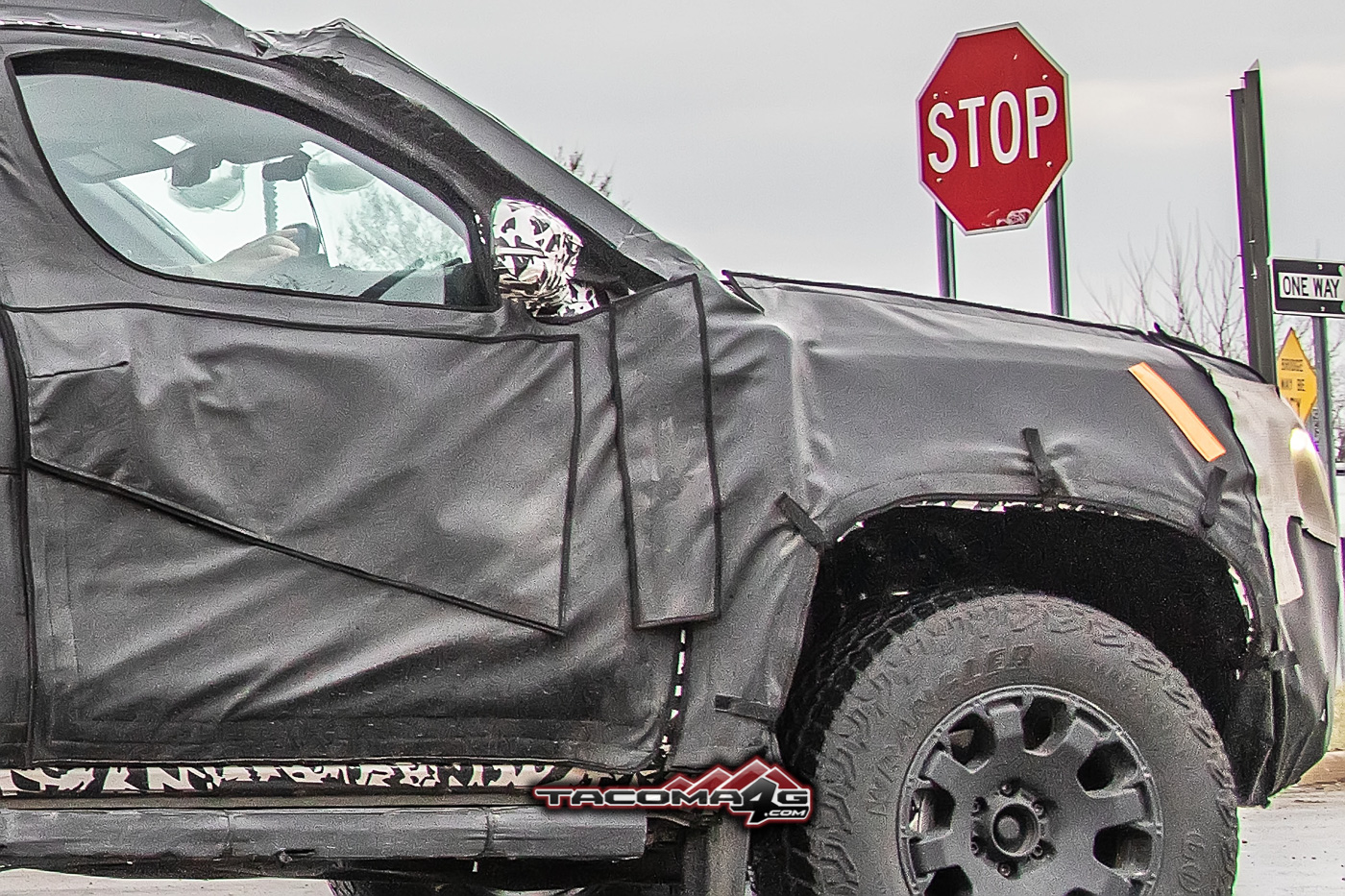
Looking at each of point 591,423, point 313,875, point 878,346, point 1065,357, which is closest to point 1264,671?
point 1065,357

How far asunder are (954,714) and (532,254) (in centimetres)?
118

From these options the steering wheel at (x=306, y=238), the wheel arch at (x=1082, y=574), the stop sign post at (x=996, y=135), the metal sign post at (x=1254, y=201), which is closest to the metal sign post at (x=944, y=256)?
the stop sign post at (x=996, y=135)

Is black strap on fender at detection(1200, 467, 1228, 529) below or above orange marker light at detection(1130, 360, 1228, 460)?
below

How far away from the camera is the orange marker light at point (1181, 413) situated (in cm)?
350

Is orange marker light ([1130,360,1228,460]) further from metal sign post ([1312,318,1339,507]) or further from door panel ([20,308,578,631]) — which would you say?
metal sign post ([1312,318,1339,507])

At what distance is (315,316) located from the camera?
9.82 feet

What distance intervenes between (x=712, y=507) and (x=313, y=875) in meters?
1.00

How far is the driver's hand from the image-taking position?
3.03 m

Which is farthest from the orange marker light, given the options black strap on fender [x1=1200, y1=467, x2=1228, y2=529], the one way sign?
the one way sign

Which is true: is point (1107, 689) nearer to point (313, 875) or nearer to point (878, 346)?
point (878, 346)

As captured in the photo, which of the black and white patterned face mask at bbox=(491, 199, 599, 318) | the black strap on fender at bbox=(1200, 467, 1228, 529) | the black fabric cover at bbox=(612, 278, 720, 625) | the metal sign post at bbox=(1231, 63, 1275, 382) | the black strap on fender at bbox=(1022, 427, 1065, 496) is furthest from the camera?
the metal sign post at bbox=(1231, 63, 1275, 382)

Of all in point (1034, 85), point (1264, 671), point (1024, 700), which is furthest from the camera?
point (1034, 85)

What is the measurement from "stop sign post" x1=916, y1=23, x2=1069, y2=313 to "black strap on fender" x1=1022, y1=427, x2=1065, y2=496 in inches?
152

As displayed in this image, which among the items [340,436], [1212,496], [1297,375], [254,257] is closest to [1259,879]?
[1212,496]
